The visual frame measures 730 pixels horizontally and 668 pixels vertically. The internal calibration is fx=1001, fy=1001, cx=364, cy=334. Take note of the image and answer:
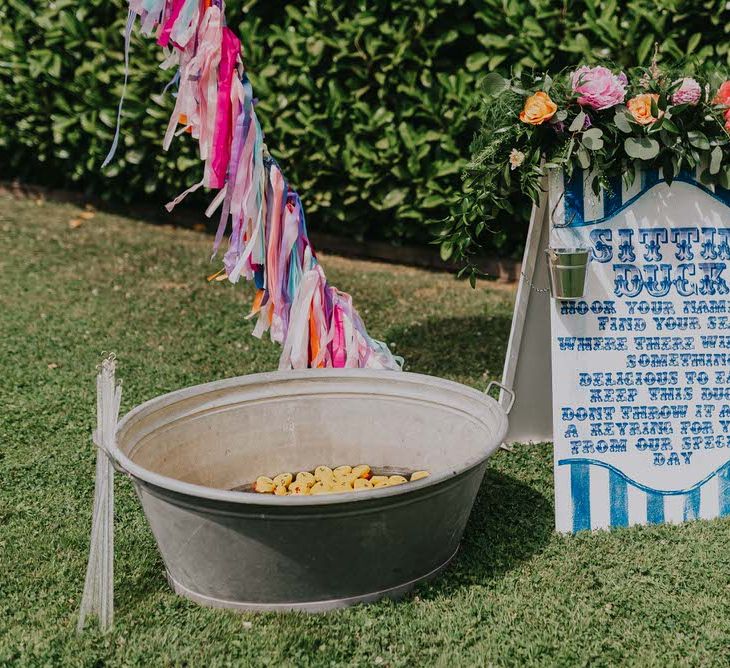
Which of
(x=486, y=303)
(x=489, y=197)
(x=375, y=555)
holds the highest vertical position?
(x=489, y=197)

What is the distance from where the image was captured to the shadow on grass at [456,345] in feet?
17.6

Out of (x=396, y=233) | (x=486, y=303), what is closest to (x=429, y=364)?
(x=486, y=303)

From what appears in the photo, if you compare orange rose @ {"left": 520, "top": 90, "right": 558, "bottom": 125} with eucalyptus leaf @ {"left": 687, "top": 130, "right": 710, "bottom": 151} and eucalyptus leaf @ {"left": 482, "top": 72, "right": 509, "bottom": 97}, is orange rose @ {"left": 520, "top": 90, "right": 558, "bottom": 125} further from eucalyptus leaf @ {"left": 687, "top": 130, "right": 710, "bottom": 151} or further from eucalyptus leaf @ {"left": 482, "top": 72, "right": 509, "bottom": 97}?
eucalyptus leaf @ {"left": 687, "top": 130, "right": 710, "bottom": 151}

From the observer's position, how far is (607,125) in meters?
3.52

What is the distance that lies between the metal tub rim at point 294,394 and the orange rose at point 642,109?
3.61 ft

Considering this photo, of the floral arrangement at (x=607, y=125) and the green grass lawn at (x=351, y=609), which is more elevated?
the floral arrangement at (x=607, y=125)

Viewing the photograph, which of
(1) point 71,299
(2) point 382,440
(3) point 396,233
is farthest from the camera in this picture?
(3) point 396,233

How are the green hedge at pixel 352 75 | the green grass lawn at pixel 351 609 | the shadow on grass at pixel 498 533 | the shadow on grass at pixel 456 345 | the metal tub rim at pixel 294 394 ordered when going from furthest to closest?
the green hedge at pixel 352 75
the shadow on grass at pixel 456 345
the shadow on grass at pixel 498 533
the green grass lawn at pixel 351 609
the metal tub rim at pixel 294 394

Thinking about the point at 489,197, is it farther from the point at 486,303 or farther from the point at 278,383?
the point at 486,303

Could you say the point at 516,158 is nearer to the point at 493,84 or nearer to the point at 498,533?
the point at 493,84

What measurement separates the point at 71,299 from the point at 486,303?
2701mm

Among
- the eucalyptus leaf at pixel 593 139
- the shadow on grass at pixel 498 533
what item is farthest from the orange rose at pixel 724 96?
the shadow on grass at pixel 498 533

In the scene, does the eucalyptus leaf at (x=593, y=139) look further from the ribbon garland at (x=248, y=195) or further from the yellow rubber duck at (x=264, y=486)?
the yellow rubber duck at (x=264, y=486)

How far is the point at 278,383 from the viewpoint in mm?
3854
